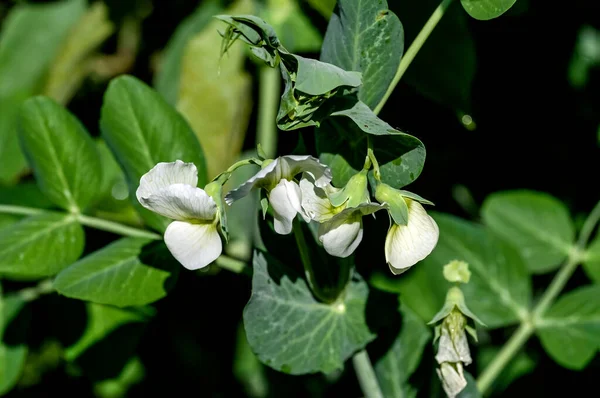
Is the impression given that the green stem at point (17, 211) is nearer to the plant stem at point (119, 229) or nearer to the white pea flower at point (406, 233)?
the plant stem at point (119, 229)

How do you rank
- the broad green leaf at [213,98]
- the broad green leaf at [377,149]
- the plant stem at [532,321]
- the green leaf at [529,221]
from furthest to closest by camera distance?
1. the broad green leaf at [213,98]
2. the green leaf at [529,221]
3. the plant stem at [532,321]
4. the broad green leaf at [377,149]

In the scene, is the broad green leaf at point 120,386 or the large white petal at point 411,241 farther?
the broad green leaf at point 120,386

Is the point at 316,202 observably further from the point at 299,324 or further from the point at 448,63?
the point at 448,63

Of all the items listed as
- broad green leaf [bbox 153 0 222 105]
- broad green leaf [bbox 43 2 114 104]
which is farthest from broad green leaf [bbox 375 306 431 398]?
broad green leaf [bbox 43 2 114 104]

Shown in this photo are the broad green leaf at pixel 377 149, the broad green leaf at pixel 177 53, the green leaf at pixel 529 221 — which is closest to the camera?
the broad green leaf at pixel 377 149

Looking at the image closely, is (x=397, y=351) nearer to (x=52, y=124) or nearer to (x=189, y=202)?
(x=189, y=202)

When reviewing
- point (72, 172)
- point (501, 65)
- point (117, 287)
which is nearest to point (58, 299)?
point (72, 172)

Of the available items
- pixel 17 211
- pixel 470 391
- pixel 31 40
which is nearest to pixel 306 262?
pixel 470 391

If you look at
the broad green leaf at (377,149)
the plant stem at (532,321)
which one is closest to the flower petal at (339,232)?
the broad green leaf at (377,149)
